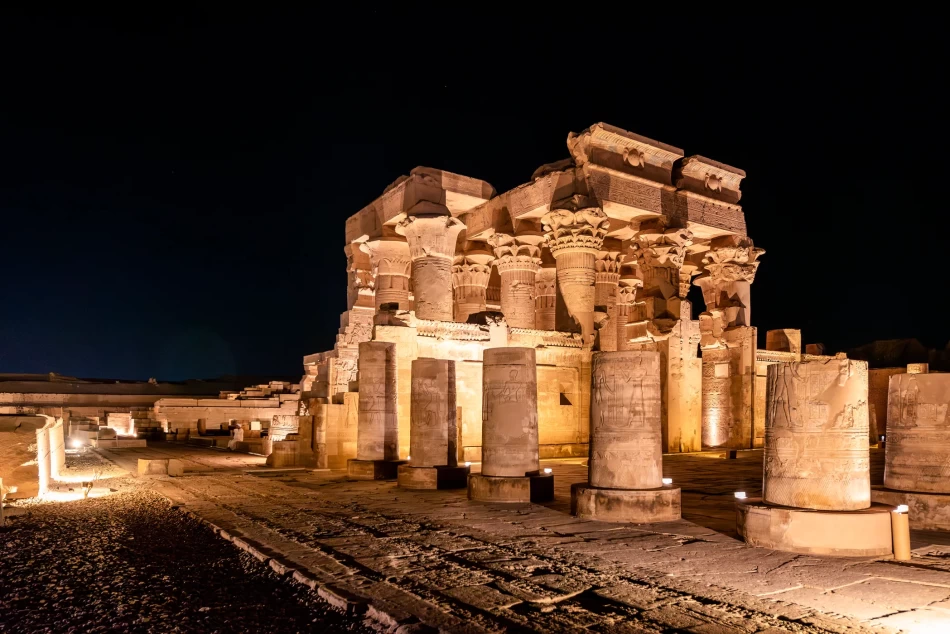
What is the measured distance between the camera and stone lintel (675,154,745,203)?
21.8 metres

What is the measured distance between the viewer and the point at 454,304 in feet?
81.4

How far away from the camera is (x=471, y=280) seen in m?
24.5

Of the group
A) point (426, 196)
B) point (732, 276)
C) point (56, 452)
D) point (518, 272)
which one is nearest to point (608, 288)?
point (732, 276)

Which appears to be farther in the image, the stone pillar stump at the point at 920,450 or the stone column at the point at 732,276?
the stone column at the point at 732,276

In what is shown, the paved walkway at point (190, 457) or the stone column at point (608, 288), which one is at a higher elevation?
the stone column at point (608, 288)

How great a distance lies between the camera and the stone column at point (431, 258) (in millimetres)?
20156

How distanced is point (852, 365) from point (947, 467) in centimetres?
242

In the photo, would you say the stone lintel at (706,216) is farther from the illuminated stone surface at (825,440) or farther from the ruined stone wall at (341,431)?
the illuminated stone surface at (825,440)

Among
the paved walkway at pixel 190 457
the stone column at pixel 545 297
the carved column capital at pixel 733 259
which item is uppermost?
the carved column capital at pixel 733 259

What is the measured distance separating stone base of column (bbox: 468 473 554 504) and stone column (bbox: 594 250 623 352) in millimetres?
14223

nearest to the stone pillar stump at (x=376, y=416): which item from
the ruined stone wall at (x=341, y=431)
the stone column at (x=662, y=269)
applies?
the ruined stone wall at (x=341, y=431)

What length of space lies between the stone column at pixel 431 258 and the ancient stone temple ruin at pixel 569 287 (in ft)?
0.13

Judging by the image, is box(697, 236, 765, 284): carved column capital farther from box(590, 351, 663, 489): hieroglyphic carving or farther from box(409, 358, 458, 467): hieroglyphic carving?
box(590, 351, 663, 489): hieroglyphic carving

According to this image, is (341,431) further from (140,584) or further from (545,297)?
(545,297)
